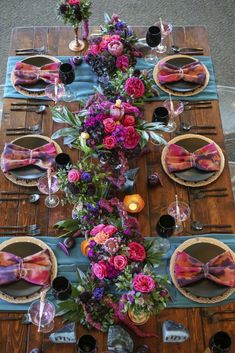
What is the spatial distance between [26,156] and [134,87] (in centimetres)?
61

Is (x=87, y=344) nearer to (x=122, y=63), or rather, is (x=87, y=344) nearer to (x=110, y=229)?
(x=110, y=229)

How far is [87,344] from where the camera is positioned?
163cm

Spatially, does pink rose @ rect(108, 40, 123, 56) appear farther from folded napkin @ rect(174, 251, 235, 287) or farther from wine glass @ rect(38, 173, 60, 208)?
folded napkin @ rect(174, 251, 235, 287)

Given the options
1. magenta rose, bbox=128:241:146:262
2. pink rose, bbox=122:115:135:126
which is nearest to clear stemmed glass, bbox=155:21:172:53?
pink rose, bbox=122:115:135:126

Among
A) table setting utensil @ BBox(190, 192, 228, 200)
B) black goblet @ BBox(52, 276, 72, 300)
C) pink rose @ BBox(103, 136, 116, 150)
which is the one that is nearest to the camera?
black goblet @ BBox(52, 276, 72, 300)

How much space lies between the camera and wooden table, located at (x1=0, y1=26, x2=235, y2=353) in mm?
1761

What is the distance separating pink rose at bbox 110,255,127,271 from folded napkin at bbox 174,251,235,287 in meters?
0.38

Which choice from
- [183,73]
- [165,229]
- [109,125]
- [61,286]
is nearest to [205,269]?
[165,229]

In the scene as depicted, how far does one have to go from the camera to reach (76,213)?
1.95 meters

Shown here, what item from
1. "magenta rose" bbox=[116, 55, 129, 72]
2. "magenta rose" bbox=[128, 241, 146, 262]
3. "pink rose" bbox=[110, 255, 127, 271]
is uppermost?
"magenta rose" bbox=[116, 55, 129, 72]

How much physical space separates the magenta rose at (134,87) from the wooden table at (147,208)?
35cm

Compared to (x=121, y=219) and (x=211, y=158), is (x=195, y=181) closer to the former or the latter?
(x=211, y=158)

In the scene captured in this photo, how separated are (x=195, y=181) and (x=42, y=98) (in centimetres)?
90

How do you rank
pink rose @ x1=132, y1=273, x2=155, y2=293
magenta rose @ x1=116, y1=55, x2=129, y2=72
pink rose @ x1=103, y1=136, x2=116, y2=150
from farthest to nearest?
magenta rose @ x1=116, y1=55, x2=129, y2=72, pink rose @ x1=103, y1=136, x2=116, y2=150, pink rose @ x1=132, y1=273, x2=155, y2=293
